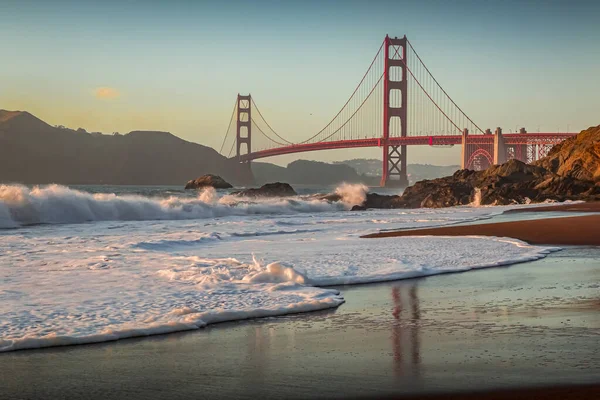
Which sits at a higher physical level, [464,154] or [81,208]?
[464,154]

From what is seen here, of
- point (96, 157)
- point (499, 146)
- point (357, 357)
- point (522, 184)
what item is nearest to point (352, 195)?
point (522, 184)

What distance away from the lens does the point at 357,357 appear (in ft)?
13.4

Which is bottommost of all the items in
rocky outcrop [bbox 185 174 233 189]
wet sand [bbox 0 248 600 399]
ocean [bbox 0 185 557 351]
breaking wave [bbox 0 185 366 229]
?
wet sand [bbox 0 248 600 399]

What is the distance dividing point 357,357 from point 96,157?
118767 mm

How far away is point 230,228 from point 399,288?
9862mm

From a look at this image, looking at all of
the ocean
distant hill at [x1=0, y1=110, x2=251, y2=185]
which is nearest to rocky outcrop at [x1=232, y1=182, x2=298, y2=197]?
the ocean

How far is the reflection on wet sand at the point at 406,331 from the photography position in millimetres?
3893

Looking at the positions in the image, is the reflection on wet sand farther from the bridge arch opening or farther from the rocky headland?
the bridge arch opening

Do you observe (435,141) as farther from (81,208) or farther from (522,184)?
(81,208)

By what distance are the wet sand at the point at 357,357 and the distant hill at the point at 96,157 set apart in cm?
9620

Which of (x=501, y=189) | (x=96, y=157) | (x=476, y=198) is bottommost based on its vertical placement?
(x=476, y=198)

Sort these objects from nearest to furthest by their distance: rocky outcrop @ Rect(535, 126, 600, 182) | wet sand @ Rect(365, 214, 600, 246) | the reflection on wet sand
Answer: the reflection on wet sand < wet sand @ Rect(365, 214, 600, 246) < rocky outcrop @ Rect(535, 126, 600, 182)

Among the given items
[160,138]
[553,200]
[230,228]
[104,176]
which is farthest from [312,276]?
[160,138]

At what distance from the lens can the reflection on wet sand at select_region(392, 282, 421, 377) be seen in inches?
153
